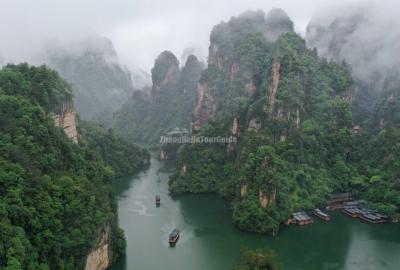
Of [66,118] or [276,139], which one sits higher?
[66,118]

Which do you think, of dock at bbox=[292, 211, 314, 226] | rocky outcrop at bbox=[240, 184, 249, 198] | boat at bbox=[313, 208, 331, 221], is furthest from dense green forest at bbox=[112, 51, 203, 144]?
dock at bbox=[292, 211, 314, 226]

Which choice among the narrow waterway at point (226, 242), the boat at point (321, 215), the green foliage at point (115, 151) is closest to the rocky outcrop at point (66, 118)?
the narrow waterway at point (226, 242)

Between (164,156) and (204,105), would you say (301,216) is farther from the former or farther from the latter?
(164,156)

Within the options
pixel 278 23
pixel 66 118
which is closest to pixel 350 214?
pixel 66 118

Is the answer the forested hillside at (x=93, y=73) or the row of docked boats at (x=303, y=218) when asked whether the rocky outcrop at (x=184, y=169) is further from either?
the forested hillside at (x=93, y=73)

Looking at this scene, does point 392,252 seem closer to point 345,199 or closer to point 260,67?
point 345,199

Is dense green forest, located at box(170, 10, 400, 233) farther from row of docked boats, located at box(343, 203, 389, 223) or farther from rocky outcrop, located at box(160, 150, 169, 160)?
rocky outcrop, located at box(160, 150, 169, 160)

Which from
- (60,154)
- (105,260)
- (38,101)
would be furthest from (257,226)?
(38,101)
